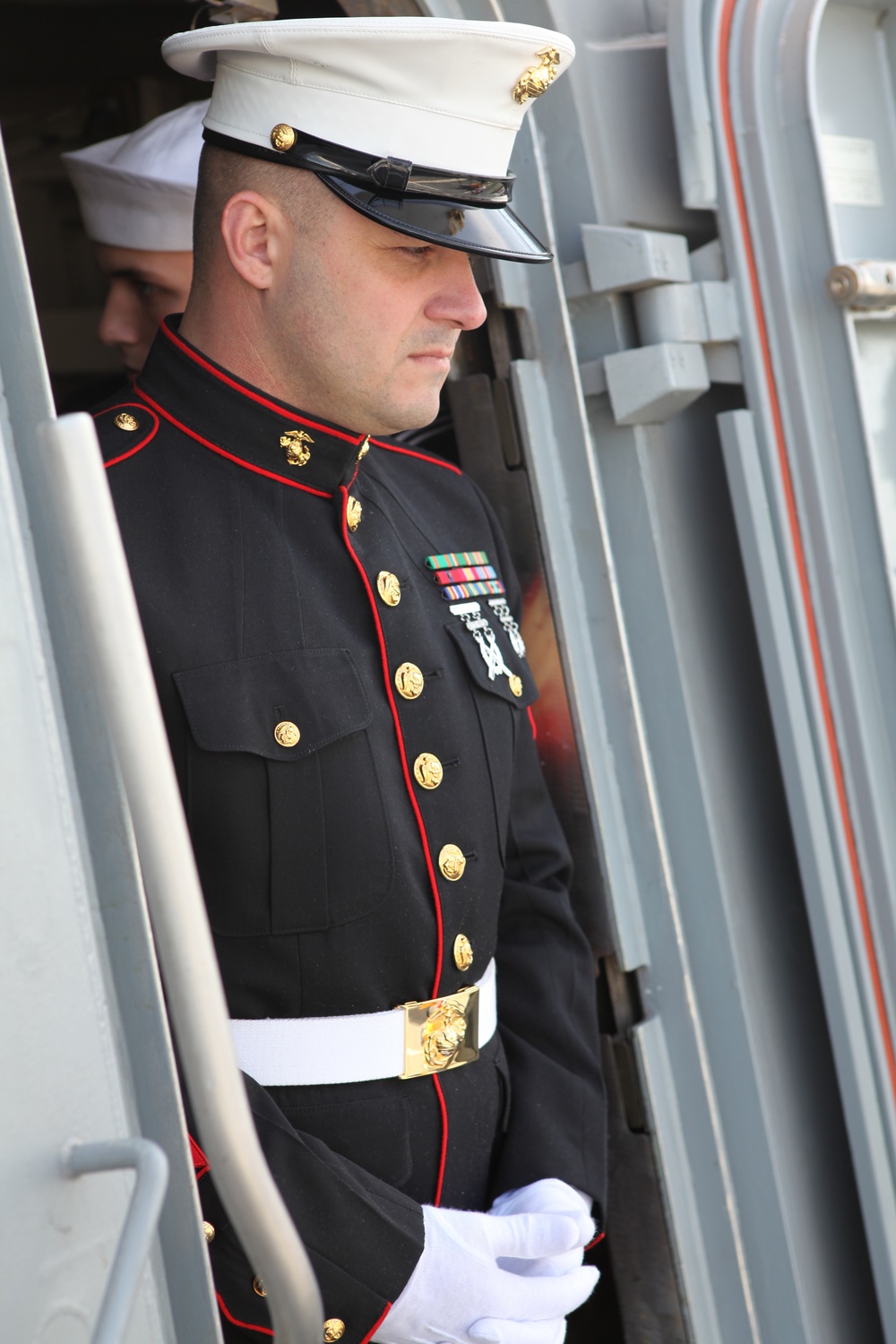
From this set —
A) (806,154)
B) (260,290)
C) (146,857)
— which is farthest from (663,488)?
(146,857)

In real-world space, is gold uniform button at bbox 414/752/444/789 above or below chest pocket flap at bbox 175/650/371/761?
below

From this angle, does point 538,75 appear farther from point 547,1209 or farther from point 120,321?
point 547,1209

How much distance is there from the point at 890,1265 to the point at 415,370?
1282 mm

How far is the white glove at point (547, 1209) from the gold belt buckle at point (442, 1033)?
0.17 meters

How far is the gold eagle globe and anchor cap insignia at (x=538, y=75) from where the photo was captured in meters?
1.35

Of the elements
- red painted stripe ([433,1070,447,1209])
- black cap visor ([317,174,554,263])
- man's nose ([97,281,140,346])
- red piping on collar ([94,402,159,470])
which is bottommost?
red painted stripe ([433,1070,447,1209])

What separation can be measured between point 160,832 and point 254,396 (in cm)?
84

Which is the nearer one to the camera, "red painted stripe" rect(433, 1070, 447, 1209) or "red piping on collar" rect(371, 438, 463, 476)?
"red painted stripe" rect(433, 1070, 447, 1209)

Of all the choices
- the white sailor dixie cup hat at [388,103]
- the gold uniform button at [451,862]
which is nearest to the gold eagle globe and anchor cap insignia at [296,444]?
the white sailor dixie cup hat at [388,103]

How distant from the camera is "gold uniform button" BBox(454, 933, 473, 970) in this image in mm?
1422

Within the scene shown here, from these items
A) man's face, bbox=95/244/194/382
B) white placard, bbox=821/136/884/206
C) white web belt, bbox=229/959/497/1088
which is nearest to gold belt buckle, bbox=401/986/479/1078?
white web belt, bbox=229/959/497/1088

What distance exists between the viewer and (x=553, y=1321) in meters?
1.39

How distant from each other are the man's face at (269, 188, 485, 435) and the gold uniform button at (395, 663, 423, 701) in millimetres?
259

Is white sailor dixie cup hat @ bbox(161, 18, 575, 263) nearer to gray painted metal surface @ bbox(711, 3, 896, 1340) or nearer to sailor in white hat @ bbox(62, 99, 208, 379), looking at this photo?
gray painted metal surface @ bbox(711, 3, 896, 1340)
